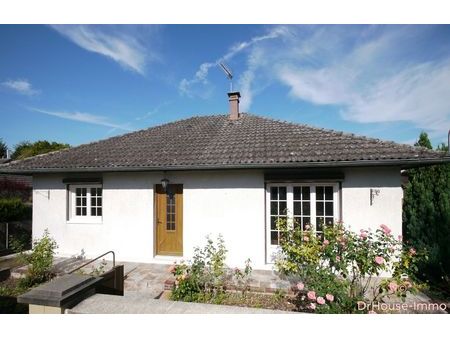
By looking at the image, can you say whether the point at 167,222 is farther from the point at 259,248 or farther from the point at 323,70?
the point at 323,70

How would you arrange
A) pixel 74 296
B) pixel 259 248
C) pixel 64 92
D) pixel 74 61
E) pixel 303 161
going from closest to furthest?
pixel 74 296
pixel 303 161
pixel 259 248
pixel 74 61
pixel 64 92

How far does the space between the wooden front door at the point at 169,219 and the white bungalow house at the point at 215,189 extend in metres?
0.03

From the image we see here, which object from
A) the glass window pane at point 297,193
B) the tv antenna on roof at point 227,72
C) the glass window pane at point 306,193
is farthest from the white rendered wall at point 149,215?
the tv antenna on roof at point 227,72

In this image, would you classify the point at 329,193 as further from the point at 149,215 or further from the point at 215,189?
the point at 149,215

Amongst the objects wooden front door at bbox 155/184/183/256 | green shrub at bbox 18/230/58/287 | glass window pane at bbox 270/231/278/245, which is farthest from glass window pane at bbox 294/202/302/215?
green shrub at bbox 18/230/58/287

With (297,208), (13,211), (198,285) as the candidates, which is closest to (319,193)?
(297,208)

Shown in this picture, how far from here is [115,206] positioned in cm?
866

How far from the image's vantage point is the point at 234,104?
11836 millimetres

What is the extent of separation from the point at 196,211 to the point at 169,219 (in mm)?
1117

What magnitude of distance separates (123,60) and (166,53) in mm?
1440

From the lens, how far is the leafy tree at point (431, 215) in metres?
6.76

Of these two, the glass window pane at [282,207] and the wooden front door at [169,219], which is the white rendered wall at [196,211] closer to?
the wooden front door at [169,219]

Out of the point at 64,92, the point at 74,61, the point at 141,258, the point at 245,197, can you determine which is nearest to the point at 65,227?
the point at 141,258

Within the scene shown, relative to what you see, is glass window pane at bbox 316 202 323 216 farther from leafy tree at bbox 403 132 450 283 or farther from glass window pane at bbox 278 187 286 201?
leafy tree at bbox 403 132 450 283
